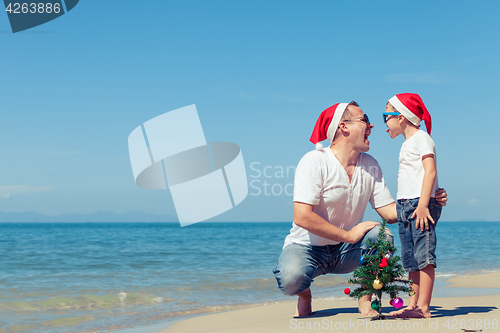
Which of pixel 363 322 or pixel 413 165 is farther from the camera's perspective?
pixel 413 165

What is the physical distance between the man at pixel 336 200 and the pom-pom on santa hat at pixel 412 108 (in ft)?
0.94

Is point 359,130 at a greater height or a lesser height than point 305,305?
greater

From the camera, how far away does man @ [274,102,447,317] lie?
109 inches

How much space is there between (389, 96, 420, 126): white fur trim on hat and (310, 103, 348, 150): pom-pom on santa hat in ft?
1.24

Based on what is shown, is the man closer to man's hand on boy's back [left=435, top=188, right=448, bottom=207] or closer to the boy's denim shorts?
man's hand on boy's back [left=435, top=188, right=448, bottom=207]

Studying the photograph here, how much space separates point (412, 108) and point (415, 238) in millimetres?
888

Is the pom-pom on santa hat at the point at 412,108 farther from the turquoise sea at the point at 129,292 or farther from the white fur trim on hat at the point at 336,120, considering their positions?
the turquoise sea at the point at 129,292

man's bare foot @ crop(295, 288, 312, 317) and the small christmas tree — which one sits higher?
the small christmas tree

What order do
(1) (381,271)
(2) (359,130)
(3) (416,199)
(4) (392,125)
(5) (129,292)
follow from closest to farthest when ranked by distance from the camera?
(1) (381,271) < (3) (416,199) < (2) (359,130) < (4) (392,125) < (5) (129,292)

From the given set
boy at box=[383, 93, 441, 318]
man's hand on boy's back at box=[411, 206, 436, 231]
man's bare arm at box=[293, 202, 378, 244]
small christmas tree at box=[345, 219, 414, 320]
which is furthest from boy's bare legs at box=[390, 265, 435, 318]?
man's bare arm at box=[293, 202, 378, 244]

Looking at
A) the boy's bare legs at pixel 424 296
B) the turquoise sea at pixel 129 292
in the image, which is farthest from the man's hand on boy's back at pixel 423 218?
the turquoise sea at pixel 129 292

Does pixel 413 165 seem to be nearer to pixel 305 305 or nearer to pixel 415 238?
pixel 415 238

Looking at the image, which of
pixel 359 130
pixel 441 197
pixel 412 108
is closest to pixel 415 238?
pixel 441 197

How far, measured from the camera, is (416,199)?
9.12ft
